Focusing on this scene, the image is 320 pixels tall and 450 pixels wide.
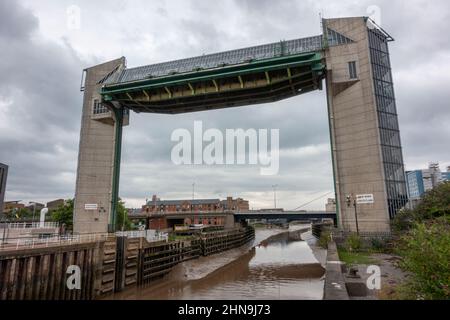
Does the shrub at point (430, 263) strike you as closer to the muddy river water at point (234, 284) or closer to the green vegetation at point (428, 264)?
the green vegetation at point (428, 264)

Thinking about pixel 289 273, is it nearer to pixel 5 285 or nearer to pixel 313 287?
pixel 313 287

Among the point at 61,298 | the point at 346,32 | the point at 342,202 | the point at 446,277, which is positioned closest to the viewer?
the point at 446,277

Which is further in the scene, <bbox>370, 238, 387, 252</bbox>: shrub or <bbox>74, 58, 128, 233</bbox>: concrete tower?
<bbox>74, 58, 128, 233</bbox>: concrete tower

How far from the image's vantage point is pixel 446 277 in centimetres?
777

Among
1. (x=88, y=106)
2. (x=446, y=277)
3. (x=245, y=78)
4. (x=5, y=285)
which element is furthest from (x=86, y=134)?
(x=446, y=277)

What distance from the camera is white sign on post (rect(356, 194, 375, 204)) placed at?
3381cm

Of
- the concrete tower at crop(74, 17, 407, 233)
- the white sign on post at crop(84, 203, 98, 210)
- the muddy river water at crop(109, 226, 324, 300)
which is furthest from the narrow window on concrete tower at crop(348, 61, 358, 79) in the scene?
the white sign on post at crop(84, 203, 98, 210)

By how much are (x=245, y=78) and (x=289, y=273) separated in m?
29.3

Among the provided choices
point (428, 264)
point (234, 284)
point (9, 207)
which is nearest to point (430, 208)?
point (234, 284)

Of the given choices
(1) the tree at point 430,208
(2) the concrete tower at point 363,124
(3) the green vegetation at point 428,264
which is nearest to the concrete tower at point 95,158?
(2) the concrete tower at point 363,124

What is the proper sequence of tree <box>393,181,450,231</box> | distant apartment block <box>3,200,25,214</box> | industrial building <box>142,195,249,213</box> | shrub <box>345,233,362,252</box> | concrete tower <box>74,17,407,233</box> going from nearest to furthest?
tree <box>393,181,450,231</box> → shrub <box>345,233,362,252</box> → concrete tower <box>74,17,407,233</box> → distant apartment block <box>3,200,25,214</box> → industrial building <box>142,195,249,213</box>

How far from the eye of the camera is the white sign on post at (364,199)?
111 feet

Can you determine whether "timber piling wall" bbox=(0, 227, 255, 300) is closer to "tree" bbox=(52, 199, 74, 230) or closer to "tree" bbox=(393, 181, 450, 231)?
"tree" bbox=(393, 181, 450, 231)

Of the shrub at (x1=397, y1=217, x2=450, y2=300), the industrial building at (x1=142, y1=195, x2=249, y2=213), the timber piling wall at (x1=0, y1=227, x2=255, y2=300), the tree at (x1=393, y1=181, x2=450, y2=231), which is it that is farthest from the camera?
the industrial building at (x1=142, y1=195, x2=249, y2=213)
